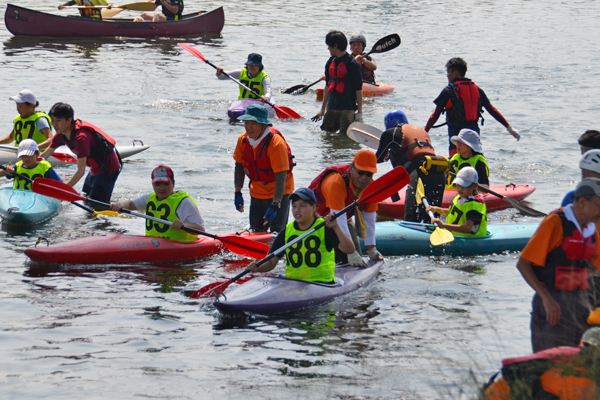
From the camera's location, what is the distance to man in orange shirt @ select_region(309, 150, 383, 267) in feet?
19.7

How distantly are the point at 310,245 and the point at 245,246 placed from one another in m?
1.24

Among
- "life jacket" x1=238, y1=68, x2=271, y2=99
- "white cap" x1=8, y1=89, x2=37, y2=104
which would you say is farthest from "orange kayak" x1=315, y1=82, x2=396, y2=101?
"white cap" x1=8, y1=89, x2=37, y2=104

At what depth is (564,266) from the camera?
13.3 feet

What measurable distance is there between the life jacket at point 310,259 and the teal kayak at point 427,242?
1768 millimetres

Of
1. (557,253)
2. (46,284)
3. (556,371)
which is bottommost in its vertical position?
(46,284)

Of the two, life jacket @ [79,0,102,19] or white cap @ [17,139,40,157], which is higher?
life jacket @ [79,0,102,19]

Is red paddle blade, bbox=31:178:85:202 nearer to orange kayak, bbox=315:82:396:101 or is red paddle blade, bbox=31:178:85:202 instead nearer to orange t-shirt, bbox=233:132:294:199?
orange t-shirt, bbox=233:132:294:199

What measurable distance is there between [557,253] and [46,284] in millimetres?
4509

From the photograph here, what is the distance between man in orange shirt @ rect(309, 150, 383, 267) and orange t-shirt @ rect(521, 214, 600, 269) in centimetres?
210

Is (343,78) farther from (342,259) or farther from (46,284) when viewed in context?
(46,284)

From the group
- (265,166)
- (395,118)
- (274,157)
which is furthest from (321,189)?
→ (395,118)

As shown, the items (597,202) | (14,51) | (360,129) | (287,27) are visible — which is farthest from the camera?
(287,27)

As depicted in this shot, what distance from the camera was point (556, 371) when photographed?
3.38 m

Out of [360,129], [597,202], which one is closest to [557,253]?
[597,202]
